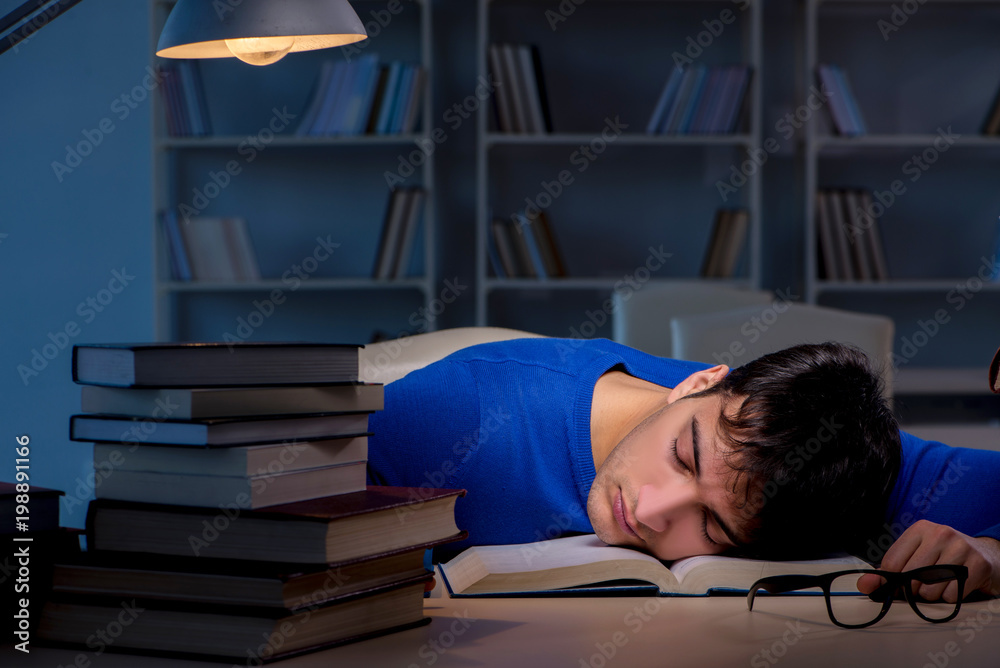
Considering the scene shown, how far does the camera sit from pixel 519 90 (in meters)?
3.46

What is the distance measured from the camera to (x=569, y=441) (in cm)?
116

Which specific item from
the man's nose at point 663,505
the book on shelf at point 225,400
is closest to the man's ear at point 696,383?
the man's nose at point 663,505

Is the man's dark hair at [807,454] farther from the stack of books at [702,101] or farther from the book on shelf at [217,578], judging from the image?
the stack of books at [702,101]

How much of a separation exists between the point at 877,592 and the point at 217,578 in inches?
20.1

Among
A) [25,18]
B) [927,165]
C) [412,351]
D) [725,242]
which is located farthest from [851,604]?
[927,165]

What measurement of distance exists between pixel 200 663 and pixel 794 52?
3764mm

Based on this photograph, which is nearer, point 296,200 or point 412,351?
point 412,351

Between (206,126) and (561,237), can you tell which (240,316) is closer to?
(206,126)

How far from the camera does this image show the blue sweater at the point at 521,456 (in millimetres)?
1065

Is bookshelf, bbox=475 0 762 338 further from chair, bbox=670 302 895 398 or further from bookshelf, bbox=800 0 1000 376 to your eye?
chair, bbox=670 302 895 398

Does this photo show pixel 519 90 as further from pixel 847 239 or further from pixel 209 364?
pixel 209 364

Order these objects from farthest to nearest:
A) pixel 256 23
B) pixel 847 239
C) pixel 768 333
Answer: pixel 847 239 → pixel 768 333 → pixel 256 23

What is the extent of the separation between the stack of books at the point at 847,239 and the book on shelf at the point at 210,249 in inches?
84.2

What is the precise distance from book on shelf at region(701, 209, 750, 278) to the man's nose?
278cm
